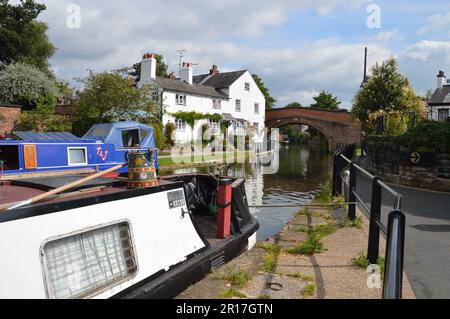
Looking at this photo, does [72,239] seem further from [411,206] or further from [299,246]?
[411,206]

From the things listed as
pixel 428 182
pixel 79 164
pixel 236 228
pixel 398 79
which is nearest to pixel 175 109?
pixel 398 79

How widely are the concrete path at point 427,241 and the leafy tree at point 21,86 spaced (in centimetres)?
2299

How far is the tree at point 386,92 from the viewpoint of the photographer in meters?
25.6

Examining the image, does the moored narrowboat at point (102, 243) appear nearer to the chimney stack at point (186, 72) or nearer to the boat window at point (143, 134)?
the boat window at point (143, 134)

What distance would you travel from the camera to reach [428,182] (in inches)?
400

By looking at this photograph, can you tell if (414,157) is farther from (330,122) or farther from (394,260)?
(330,122)

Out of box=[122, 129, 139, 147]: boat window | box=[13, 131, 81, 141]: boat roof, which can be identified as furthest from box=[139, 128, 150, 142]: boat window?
box=[13, 131, 81, 141]: boat roof

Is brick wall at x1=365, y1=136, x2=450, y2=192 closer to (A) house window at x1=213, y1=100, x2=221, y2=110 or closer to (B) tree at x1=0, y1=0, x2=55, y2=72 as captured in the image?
(A) house window at x1=213, y1=100, x2=221, y2=110

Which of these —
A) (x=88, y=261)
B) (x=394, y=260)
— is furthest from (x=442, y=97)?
(x=88, y=261)

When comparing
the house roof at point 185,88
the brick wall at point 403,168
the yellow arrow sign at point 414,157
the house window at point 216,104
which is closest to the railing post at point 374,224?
the brick wall at point 403,168

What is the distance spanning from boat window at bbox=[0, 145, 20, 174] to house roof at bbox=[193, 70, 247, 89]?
110 ft

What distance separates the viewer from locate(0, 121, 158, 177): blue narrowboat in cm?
891

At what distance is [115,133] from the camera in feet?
42.8

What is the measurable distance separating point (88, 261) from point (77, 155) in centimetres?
838
